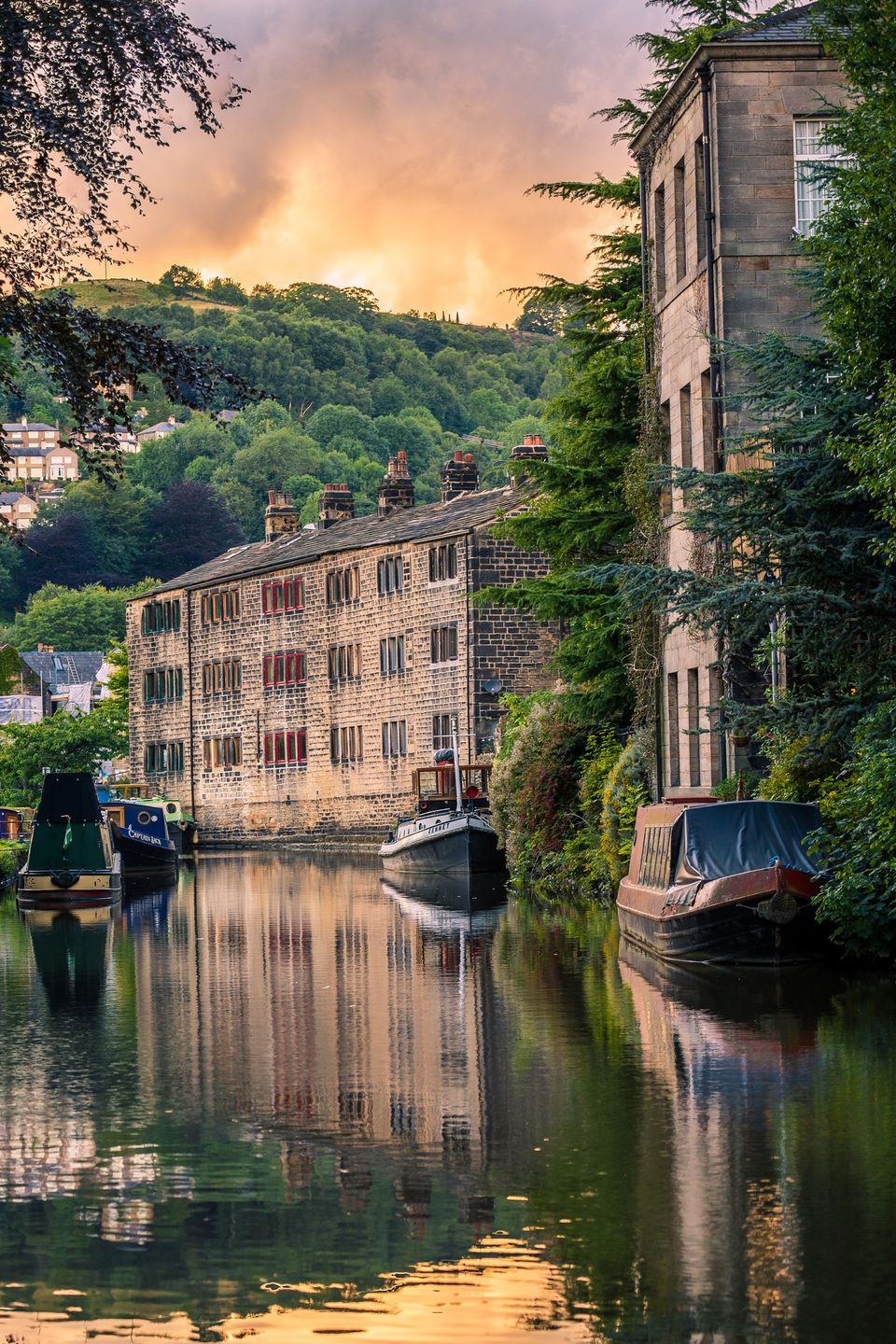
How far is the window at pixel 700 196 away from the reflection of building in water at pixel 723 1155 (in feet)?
46.8

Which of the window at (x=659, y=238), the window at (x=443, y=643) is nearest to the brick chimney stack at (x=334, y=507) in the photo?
the window at (x=443, y=643)

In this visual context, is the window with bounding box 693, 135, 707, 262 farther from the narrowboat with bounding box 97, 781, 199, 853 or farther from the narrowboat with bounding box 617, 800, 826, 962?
Result: the narrowboat with bounding box 97, 781, 199, 853

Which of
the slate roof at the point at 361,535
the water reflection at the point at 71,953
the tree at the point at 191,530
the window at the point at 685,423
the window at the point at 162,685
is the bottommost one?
the water reflection at the point at 71,953

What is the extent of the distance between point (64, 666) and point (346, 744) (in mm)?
66077

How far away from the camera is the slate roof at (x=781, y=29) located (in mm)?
29594

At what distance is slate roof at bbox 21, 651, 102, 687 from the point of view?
5032 inches

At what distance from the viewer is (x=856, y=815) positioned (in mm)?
20922

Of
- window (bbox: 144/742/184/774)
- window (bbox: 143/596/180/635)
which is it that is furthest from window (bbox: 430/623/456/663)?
window (bbox: 143/596/180/635)

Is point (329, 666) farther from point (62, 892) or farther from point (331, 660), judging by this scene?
point (62, 892)

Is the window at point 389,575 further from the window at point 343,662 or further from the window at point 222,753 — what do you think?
the window at point 222,753

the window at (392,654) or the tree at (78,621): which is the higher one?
the tree at (78,621)

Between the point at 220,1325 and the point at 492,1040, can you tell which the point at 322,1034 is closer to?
the point at 492,1040

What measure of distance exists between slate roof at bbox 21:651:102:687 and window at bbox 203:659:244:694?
49.5 m

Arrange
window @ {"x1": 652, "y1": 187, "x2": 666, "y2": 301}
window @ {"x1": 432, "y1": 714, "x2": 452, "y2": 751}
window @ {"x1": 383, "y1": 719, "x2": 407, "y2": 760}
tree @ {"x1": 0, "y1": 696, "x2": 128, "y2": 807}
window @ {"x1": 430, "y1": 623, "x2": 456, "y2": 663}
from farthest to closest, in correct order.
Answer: tree @ {"x1": 0, "y1": 696, "x2": 128, "y2": 807}
window @ {"x1": 383, "y1": 719, "x2": 407, "y2": 760}
window @ {"x1": 432, "y1": 714, "x2": 452, "y2": 751}
window @ {"x1": 430, "y1": 623, "x2": 456, "y2": 663}
window @ {"x1": 652, "y1": 187, "x2": 666, "y2": 301}
